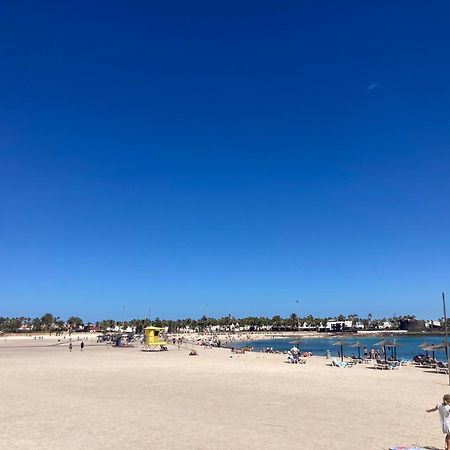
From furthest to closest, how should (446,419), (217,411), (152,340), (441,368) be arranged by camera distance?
(152,340), (441,368), (217,411), (446,419)

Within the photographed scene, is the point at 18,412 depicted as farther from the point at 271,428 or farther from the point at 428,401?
the point at 428,401

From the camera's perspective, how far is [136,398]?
17500 mm

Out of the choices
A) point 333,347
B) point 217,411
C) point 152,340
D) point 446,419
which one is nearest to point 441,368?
point 217,411

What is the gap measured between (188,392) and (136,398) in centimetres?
263

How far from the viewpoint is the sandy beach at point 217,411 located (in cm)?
1116

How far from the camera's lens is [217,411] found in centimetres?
1492

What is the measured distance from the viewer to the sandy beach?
1116cm

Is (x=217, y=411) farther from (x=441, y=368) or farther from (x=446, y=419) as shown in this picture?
(x=441, y=368)

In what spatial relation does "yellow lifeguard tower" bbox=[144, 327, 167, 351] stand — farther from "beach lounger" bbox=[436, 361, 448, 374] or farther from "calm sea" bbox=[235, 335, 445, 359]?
"beach lounger" bbox=[436, 361, 448, 374]

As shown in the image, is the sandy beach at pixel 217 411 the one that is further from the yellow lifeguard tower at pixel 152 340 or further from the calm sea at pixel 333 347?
the yellow lifeguard tower at pixel 152 340

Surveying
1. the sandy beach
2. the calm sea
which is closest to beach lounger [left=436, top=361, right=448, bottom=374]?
the sandy beach

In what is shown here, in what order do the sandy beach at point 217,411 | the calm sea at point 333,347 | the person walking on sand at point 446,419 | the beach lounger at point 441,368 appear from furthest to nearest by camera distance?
the calm sea at point 333,347 < the beach lounger at point 441,368 < the sandy beach at point 217,411 < the person walking on sand at point 446,419

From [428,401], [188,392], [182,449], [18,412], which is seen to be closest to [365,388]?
[428,401]

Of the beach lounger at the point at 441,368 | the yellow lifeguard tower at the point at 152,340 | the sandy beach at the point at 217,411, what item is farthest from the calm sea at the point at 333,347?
the sandy beach at the point at 217,411
